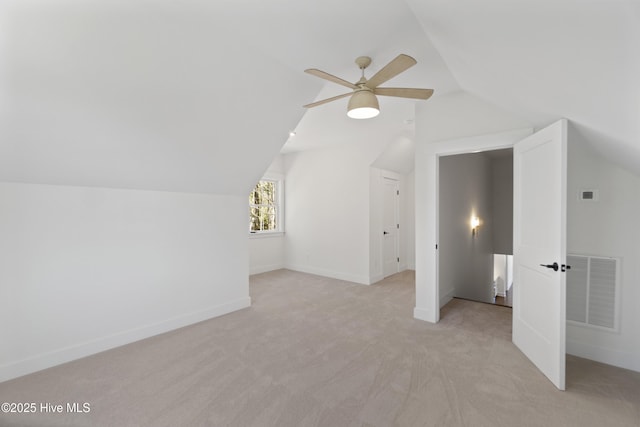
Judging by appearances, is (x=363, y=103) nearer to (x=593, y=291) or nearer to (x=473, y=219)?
(x=593, y=291)

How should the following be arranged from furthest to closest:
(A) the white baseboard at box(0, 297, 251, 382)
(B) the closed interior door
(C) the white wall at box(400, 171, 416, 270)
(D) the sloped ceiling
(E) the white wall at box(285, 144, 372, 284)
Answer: (C) the white wall at box(400, 171, 416, 270), (B) the closed interior door, (E) the white wall at box(285, 144, 372, 284), (A) the white baseboard at box(0, 297, 251, 382), (D) the sloped ceiling

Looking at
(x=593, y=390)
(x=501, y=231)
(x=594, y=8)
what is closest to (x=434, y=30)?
(x=594, y=8)

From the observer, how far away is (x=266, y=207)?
642 cm

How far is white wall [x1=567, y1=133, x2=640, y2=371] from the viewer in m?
2.43

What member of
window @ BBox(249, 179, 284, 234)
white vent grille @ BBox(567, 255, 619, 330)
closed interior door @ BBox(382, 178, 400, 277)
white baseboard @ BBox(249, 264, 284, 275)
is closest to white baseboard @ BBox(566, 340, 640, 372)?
white vent grille @ BBox(567, 255, 619, 330)

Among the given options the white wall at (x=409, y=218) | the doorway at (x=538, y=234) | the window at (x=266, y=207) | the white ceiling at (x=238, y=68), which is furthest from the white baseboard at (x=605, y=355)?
the window at (x=266, y=207)

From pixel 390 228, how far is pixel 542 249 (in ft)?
11.7

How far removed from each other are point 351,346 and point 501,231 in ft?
16.1

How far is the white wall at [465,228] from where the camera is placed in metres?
4.07

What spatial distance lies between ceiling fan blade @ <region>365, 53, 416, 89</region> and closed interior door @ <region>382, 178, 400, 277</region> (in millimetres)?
3673

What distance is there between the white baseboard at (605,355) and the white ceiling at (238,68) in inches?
63.1

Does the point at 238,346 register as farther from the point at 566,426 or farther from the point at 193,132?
the point at 566,426

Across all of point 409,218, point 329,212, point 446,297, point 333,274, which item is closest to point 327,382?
point 446,297

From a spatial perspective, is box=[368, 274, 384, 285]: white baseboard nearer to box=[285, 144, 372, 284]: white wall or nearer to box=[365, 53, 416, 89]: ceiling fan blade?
box=[285, 144, 372, 284]: white wall
